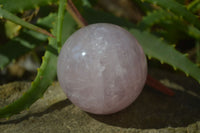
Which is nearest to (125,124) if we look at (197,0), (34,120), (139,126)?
(139,126)

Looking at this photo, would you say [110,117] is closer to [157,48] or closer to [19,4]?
[157,48]

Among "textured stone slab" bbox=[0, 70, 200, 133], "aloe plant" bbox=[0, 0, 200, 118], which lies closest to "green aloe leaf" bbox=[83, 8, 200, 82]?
"aloe plant" bbox=[0, 0, 200, 118]

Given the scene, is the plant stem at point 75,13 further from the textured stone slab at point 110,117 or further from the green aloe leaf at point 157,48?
the textured stone slab at point 110,117

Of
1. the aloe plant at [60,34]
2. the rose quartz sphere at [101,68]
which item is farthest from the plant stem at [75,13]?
the rose quartz sphere at [101,68]

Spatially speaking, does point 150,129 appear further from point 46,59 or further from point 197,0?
point 197,0

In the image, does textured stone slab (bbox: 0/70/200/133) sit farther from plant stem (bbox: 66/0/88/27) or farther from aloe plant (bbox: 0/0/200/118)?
plant stem (bbox: 66/0/88/27)
